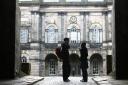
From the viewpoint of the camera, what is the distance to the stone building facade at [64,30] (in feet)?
179

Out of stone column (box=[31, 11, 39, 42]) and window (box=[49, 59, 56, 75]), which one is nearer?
window (box=[49, 59, 56, 75])

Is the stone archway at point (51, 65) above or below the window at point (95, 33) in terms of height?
below

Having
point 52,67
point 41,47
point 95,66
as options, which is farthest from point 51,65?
point 95,66

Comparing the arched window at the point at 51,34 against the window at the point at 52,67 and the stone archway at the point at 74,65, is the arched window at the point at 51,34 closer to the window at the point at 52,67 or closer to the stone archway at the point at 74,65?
the window at the point at 52,67

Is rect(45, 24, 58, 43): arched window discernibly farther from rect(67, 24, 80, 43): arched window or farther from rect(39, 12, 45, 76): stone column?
rect(67, 24, 80, 43): arched window

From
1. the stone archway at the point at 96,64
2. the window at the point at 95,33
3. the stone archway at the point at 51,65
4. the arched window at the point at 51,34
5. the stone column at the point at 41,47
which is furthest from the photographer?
the arched window at the point at 51,34

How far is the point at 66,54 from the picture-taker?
17984 mm

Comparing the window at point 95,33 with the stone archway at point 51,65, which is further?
the window at point 95,33

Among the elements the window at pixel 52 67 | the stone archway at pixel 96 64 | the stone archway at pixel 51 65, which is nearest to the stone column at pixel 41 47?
the stone archway at pixel 51 65

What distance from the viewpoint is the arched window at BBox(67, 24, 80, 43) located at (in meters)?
55.9

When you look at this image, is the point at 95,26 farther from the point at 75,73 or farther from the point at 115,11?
the point at 115,11

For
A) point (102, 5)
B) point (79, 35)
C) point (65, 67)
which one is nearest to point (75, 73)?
point (79, 35)

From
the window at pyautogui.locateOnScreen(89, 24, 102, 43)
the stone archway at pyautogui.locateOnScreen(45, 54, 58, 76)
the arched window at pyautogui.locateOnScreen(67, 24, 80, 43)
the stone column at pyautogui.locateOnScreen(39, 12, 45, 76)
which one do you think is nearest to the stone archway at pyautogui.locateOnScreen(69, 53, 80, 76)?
the arched window at pyautogui.locateOnScreen(67, 24, 80, 43)
